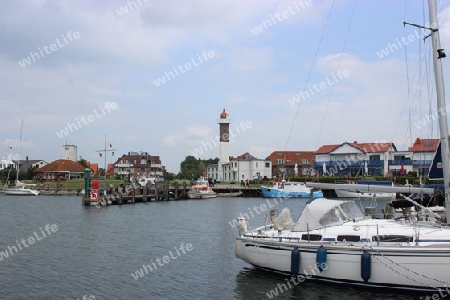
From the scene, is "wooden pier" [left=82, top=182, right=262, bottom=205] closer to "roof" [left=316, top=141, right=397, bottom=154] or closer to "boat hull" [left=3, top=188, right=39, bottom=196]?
"roof" [left=316, top=141, right=397, bottom=154]

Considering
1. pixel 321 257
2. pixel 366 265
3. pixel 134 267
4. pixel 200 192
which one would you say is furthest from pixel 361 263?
pixel 200 192

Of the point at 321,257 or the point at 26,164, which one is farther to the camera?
the point at 26,164

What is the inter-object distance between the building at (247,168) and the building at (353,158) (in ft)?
40.2

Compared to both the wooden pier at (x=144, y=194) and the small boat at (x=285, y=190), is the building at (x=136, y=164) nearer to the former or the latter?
the wooden pier at (x=144, y=194)

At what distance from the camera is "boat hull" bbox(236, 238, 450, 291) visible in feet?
53.4

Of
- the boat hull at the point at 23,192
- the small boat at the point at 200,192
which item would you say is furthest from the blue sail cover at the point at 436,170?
the boat hull at the point at 23,192

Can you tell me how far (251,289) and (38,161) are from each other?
158m

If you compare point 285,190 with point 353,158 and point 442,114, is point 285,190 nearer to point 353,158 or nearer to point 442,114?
point 353,158

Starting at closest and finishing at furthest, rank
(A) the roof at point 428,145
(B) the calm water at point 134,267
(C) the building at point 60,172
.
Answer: (B) the calm water at point 134,267
(A) the roof at point 428,145
(C) the building at point 60,172

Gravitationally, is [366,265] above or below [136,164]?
below

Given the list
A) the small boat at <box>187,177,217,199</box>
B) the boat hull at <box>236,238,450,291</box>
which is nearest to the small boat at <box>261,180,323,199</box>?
the small boat at <box>187,177,217,199</box>

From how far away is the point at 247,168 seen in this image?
118500 millimetres

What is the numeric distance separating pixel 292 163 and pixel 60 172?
200ft

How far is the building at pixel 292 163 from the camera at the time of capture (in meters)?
123
